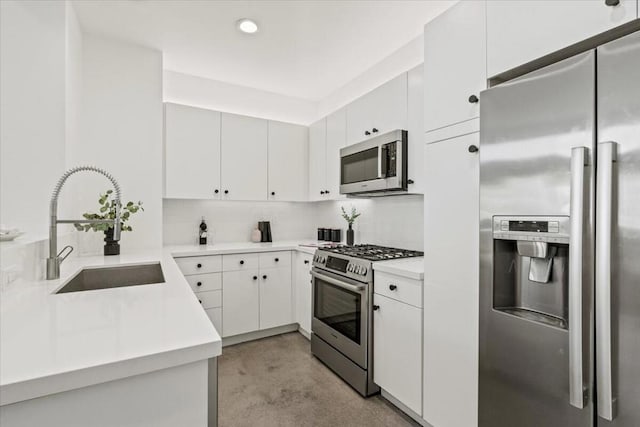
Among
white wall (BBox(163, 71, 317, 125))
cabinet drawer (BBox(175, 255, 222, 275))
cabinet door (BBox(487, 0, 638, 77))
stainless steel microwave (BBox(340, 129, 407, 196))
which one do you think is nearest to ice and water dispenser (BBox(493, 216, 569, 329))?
cabinet door (BBox(487, 0, 638, 77))

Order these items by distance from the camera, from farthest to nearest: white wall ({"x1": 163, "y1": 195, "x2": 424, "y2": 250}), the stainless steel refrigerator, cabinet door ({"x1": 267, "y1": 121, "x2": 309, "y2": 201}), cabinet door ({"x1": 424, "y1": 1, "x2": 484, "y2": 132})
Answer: cabinet door ({"x1": 267, "y1": 121, "x2": 309, "y2": 201}) < white wall ({"x1": 163, "y1": 195, "x2": 424, "y2": 250}) < cabinet door ({"x1": 424, "y1": 1, "x2": 484, "y2": 132}) < the stainless steel refrigerator

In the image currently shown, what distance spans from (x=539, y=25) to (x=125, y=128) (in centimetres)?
294

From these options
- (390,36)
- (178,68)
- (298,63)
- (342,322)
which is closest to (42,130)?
(178,68)

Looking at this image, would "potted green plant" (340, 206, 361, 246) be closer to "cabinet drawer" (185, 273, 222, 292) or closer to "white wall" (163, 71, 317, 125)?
"cabinet drawer" (185, 273, 222, 292)

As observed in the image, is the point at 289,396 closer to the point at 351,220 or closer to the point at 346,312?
the point at 346,312

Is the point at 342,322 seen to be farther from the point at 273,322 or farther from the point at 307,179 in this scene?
the point at 307,179

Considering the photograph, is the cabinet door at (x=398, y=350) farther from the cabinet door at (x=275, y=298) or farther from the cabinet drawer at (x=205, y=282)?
the cabinet drawer at (x=205, y=282)

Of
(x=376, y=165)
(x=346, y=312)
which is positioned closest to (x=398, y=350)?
(x=346, y=312)

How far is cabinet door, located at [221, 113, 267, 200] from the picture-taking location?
332cm

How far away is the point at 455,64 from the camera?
1638 mm

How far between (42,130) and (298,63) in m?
2.07

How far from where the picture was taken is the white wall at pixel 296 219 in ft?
9.12

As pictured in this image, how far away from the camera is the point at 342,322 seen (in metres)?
2.44

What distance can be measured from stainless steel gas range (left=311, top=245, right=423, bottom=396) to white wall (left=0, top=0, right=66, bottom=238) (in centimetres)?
184
